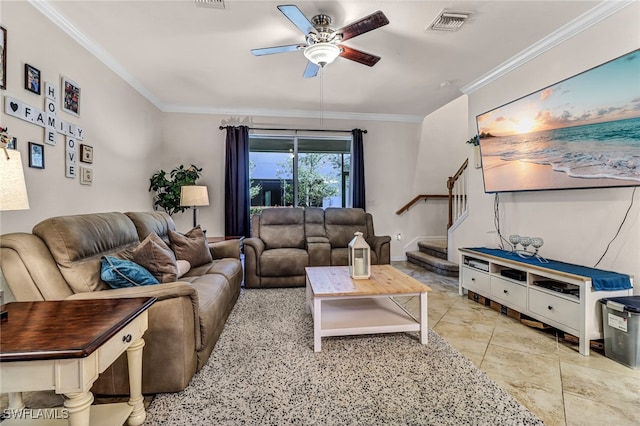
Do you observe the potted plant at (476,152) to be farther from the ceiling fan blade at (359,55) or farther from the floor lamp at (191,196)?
the floor lamp at (191,196)

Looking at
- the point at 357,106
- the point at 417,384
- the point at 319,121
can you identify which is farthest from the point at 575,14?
the point at 319,121

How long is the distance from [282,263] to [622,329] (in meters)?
3.07

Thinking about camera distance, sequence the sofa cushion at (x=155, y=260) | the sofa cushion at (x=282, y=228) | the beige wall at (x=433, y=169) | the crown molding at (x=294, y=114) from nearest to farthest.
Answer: the sofa cushion at (x=155, y=260) < the sofa cushion at (x=282, y=228) < the crown molding at (x=294, y=114) < the beige wall at (x=433, y=169)

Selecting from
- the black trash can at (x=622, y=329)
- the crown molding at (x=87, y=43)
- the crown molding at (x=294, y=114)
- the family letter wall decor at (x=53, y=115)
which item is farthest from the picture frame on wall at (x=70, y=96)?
the black trash can at (x=622, y=329)

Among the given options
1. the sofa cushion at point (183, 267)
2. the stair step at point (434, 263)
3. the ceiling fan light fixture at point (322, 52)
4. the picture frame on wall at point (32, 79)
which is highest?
the ceiling fan light fixture at point (322, 52)

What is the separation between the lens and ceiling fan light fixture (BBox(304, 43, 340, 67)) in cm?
244

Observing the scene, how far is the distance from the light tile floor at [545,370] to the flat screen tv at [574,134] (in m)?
1.31

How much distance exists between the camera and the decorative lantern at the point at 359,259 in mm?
2584

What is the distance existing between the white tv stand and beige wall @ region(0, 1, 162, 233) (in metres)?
4.08

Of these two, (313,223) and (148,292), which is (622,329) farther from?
(313,223)

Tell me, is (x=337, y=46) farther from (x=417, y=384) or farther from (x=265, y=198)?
(x=265, y=198)

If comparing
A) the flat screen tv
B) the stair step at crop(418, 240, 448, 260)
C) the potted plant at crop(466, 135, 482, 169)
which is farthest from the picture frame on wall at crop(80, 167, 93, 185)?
the stair step at crop(418, 240, 448, 260)

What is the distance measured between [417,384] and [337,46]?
2572 millimetres

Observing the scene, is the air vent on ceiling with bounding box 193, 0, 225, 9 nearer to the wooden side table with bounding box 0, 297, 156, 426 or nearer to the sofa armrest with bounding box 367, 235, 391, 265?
the wooden side table with bounding box 0, 297, 156, 426
